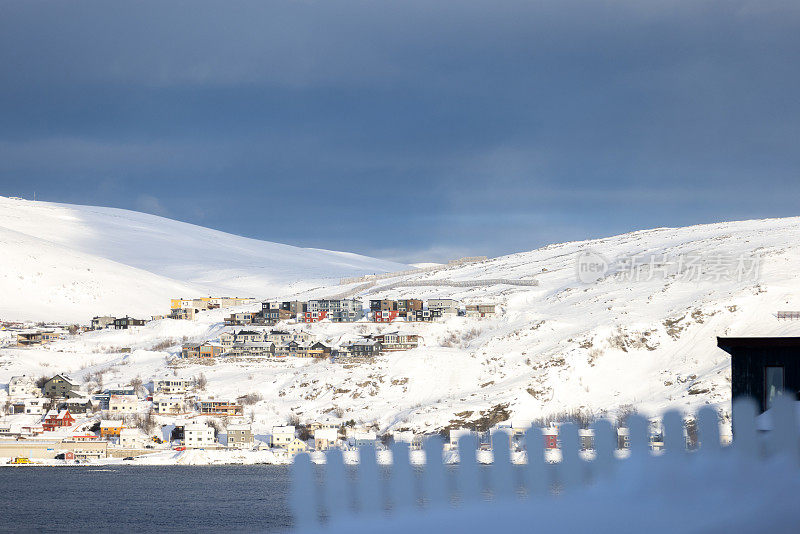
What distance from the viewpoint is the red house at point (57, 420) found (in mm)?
88250

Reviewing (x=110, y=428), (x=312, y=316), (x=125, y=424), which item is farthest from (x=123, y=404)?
(x=312, y=316)

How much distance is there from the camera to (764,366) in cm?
1054

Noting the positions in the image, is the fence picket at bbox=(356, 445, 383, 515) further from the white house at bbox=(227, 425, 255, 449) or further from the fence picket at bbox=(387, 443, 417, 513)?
the white house at bbox=(227, 425, 255, 449)

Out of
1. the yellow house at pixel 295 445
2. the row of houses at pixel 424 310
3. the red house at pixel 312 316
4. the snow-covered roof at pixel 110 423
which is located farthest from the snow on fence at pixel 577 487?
the red house at pixel 312 316

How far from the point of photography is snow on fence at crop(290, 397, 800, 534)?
5391 millimetres

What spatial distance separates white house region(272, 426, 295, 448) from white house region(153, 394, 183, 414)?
10999 mm

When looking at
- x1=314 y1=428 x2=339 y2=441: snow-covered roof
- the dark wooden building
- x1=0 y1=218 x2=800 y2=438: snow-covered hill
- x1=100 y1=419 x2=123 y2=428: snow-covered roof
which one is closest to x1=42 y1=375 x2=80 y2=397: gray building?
x1=0 y1=218 x2=800 y2=438: snow-covered hill

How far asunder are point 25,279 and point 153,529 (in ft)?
426

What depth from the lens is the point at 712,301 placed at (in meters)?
83.9

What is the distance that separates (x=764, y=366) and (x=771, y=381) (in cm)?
15

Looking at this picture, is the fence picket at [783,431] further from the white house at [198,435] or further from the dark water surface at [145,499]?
the white house at [198,435]

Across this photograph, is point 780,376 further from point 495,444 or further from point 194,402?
point 194,402

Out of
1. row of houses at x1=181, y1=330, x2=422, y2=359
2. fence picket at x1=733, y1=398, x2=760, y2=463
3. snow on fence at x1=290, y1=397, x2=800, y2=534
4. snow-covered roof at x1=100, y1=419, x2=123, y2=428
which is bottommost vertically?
snow-covered roof at x1=100, y1=419, x2=123, y2=428

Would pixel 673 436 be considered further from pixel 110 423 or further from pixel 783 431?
pixel 110 423
